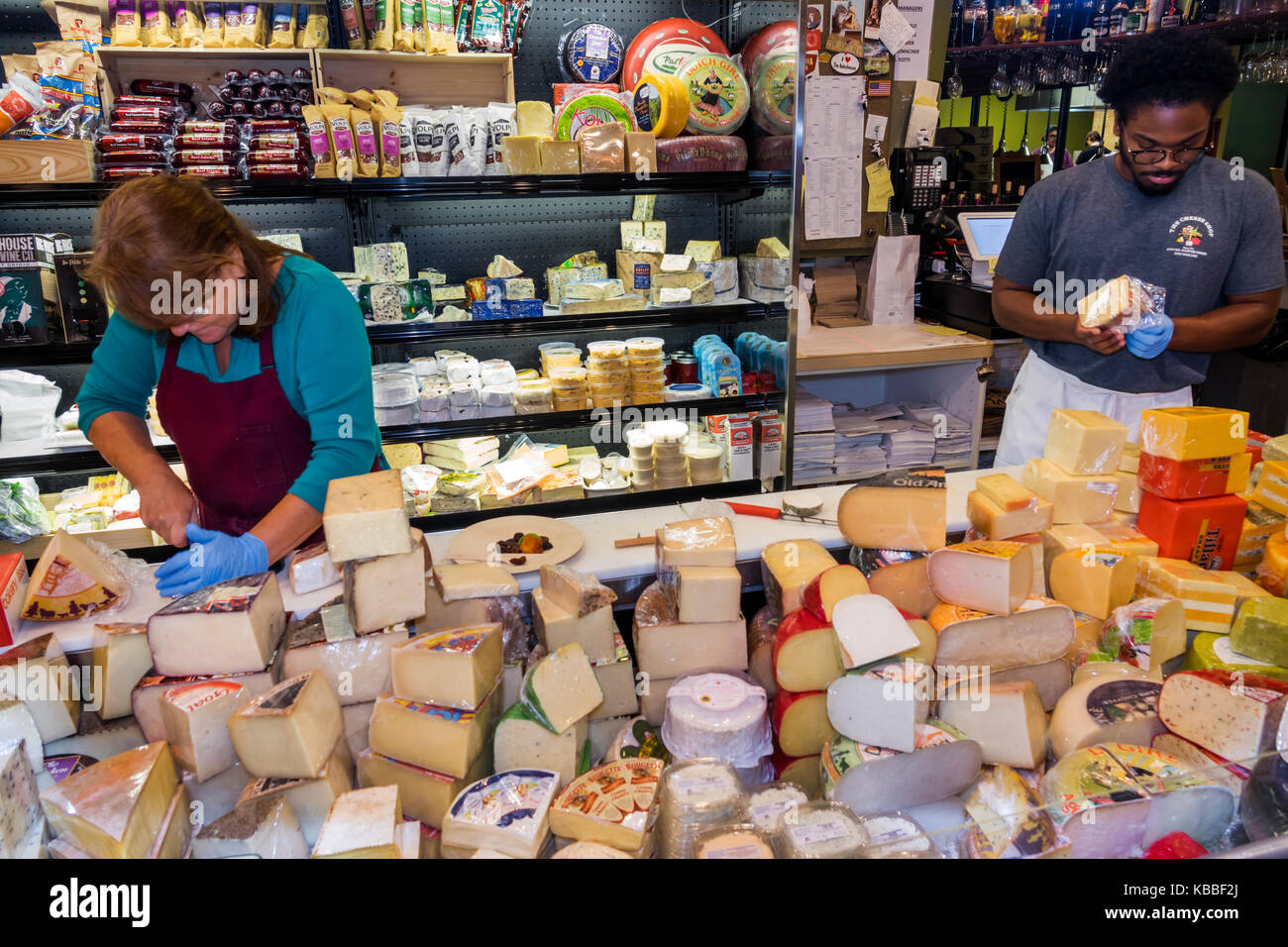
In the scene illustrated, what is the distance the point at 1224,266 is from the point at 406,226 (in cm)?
285

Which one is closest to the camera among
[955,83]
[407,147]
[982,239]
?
[407,147]

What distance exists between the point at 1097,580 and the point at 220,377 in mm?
1899

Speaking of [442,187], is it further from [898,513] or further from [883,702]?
[883,702]

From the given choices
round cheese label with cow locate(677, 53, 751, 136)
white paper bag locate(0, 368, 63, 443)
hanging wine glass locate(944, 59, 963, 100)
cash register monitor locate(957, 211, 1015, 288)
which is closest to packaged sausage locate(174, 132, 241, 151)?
white paper bag locate(0, 368, 63, 443)

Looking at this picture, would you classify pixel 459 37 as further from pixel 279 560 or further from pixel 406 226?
pixel 279 560

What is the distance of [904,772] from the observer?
3.53 ft

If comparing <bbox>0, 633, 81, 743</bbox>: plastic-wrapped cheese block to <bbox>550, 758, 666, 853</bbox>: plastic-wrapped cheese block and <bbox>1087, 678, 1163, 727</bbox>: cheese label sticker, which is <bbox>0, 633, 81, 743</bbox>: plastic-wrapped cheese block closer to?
<bbox>550, 758, 666, 853</bbox>: plastic-wrapped cheese block

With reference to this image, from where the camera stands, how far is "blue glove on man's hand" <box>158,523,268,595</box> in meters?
1.50

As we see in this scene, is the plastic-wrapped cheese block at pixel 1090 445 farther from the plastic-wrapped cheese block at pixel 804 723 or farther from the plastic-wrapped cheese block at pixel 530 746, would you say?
the plastic-wrapped cheese block at pixel 530 746

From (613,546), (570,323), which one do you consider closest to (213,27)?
(570,323)

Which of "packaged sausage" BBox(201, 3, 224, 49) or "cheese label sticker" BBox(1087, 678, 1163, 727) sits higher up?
"packaged sausage" BBox(201, 3, 224, 49)

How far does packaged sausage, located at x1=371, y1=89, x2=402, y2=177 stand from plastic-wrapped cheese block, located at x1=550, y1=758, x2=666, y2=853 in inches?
95.7

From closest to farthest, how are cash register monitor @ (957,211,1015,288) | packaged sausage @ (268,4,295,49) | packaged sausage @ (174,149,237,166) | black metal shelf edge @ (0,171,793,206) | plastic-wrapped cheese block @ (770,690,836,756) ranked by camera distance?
plastic-wrapped cheese block @ (770,690,836,756) → black metal shelf edge @ (0,171,793,206) → packaged sausage @ (174,149,237,166) → packaged sausage @ (268,4,295,49) → cash register monitor @ (957,211,1015,288)
